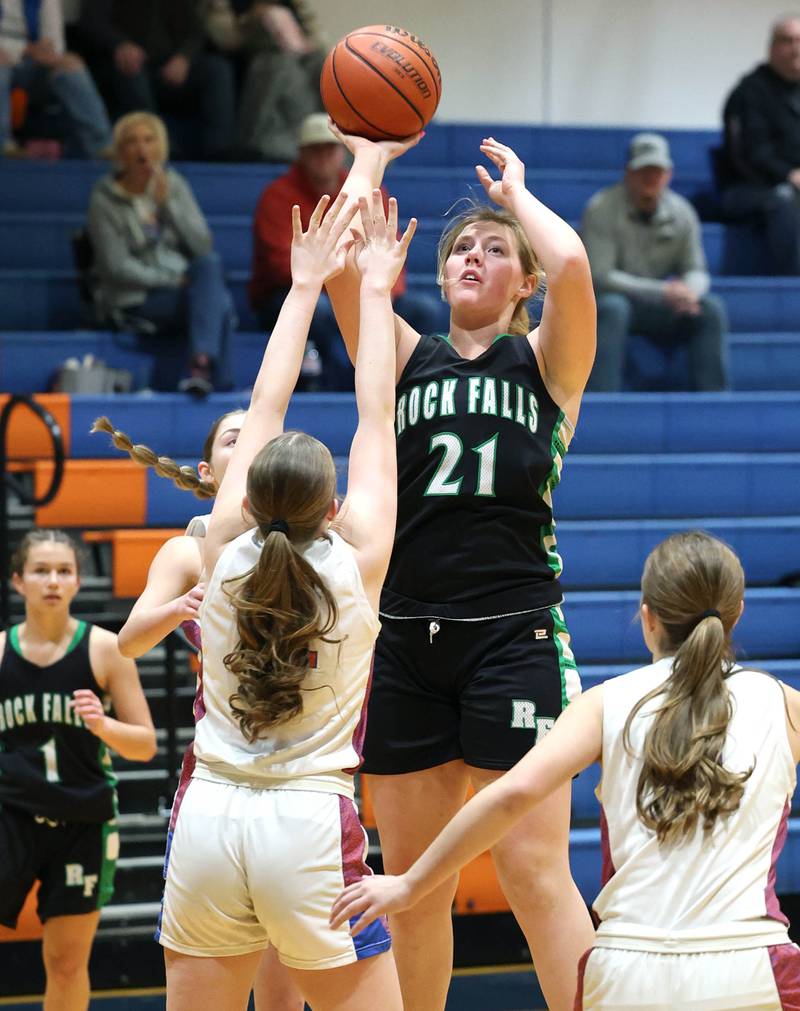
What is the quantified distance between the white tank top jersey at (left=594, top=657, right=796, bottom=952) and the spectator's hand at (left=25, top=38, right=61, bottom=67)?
265 inches

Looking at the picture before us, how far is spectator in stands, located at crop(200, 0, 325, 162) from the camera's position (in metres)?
8.38

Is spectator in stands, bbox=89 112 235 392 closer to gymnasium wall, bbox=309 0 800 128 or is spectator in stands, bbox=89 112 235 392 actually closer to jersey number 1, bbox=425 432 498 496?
gymnasium wall, bbox=309 0 800 128

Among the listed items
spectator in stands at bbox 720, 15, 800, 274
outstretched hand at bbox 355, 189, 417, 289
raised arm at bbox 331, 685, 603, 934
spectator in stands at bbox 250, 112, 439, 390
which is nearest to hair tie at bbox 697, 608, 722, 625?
raised arm at bbox 331, 685, 603, 934

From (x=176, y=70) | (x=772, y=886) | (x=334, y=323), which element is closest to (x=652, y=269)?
(x=334, y=323)

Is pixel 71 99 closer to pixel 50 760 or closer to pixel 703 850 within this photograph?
pixel 50 760

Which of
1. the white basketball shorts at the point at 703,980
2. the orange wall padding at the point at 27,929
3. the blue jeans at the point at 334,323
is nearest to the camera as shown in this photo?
the white basketball shorts at the point at 703,980

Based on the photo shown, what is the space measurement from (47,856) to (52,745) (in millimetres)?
310

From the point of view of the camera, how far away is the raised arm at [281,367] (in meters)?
2.60

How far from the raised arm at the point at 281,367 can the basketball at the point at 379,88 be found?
18.0 inches

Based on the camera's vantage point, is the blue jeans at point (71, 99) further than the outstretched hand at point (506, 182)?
Yes

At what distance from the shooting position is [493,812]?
2.32 m

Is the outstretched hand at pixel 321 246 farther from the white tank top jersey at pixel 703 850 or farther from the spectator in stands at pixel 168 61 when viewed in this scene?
the spectator in stands at pixel 168 61

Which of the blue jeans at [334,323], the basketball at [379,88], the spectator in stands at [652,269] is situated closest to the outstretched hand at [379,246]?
the basketball at [379,88]

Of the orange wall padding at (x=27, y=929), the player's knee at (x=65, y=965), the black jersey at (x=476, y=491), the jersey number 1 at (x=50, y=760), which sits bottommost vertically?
the orange wall padding at (x=27, y=929)
